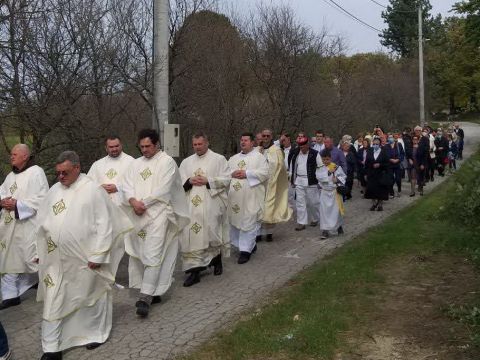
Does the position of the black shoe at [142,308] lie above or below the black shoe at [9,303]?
above

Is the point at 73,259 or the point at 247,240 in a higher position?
the point at 73,259

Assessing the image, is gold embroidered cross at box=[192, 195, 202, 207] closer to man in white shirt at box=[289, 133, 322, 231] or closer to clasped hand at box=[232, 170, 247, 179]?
clasped hand at box=[232, 170, 247, 179]

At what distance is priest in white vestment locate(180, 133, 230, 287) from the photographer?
7.22 m

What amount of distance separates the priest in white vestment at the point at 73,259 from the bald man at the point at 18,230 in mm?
Result: 1514

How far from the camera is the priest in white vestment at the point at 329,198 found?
9.97 metres

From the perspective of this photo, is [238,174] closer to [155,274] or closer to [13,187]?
[155,274]

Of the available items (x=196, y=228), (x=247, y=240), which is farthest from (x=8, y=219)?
(x=247, y=240)

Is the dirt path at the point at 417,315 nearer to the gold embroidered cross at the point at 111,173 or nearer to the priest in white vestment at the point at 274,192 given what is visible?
the priest in white vestment at the point at 274,192

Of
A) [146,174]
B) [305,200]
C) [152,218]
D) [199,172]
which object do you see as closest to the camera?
[152,218]

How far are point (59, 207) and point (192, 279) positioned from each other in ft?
8.64

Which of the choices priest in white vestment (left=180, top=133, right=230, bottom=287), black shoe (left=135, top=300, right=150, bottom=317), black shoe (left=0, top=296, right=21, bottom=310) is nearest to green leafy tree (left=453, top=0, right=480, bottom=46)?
priest in white vestment (left=180, top=133, right=230, bottom=287)

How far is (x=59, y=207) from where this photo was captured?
502cm

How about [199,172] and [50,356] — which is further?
[199,172]

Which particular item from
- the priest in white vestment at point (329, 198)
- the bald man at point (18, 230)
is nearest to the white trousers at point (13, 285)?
the bald man at point (18, 230)
